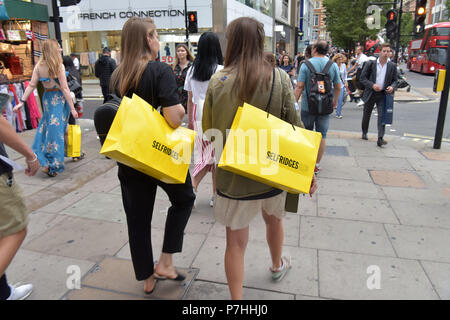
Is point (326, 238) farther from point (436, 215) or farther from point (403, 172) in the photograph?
point (403, 172)

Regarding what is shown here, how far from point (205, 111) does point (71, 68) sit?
5604mm

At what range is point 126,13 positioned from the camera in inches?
850

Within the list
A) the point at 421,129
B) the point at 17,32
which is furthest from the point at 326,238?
the point at 17,32

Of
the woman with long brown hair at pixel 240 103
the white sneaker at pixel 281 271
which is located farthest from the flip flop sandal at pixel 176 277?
the white sneaker at pixel 281 271

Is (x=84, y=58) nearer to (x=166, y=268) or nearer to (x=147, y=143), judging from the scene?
(x=166, y=268)

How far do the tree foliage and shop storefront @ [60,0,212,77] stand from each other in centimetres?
2024

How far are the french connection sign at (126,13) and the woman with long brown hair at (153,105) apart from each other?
20488 millimetres

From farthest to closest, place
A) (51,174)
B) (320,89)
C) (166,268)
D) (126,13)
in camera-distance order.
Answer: (126,13), (51,174), (320,89), (166,268)

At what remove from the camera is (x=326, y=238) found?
3.41m

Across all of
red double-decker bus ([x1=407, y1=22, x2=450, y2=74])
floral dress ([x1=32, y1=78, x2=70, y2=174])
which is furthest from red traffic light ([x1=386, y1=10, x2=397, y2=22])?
red double-decker bus ([x1=407, y1=22, x2=450, y2=74])

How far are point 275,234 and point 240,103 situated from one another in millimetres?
1038

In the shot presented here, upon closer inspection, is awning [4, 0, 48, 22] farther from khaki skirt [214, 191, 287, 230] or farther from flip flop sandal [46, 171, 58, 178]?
khaki skirt [214, 191, 287, 230]

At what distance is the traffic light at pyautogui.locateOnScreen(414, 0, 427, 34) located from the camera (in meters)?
10.6

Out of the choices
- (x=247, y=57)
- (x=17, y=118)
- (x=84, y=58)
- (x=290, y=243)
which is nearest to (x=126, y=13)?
(x=84, y=58)
